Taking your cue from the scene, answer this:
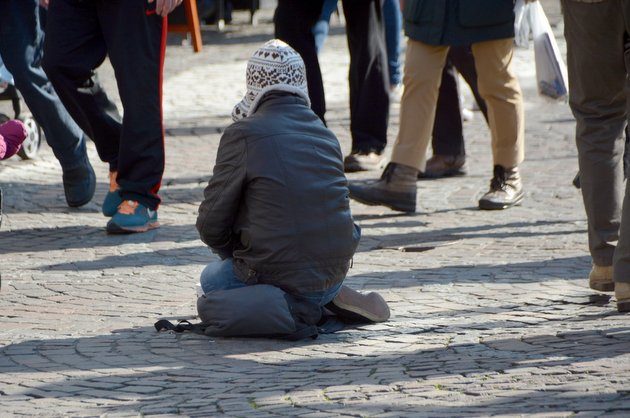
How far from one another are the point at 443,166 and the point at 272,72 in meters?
3.73

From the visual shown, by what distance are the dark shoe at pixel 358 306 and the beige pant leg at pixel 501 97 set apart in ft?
8.66

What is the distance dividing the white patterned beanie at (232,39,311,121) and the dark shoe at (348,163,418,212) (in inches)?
88.5

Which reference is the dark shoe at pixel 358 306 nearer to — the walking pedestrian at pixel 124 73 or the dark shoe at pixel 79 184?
the walking pedestrian at pixel 124 73

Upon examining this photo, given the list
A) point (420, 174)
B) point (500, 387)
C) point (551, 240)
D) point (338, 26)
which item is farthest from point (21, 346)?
point (338, 26)

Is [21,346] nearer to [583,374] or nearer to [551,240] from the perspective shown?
[583,374]

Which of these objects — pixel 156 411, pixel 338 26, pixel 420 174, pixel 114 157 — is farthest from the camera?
pixel 338 26

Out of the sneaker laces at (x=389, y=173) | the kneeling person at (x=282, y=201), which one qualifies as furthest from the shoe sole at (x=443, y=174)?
the kneeling person at (x=282, y=201)

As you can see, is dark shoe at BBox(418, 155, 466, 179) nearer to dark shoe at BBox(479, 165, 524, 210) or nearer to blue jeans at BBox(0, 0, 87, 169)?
dark shoe at BBox(479, 165, 524, 210)

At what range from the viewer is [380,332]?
5.31m

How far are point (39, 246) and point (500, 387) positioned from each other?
3352mm

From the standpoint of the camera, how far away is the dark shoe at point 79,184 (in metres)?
7.73

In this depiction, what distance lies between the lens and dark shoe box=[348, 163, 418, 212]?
25.1 ft

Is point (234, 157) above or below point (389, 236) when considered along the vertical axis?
above

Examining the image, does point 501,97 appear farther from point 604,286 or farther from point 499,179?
point 604,286
